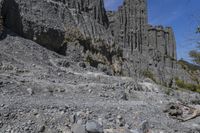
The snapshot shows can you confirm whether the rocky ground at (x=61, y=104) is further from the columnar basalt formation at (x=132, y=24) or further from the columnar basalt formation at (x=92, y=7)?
the columnar basalt formation at (x=132, y=24)

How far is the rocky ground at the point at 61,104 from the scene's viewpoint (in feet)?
34.4

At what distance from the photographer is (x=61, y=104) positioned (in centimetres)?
1220

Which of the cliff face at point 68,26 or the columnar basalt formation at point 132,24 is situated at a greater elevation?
the columnar basalt formation at point 132,24

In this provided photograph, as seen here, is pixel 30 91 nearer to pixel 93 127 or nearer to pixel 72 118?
pixel 72 118

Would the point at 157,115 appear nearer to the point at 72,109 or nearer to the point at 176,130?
the point at 176,130

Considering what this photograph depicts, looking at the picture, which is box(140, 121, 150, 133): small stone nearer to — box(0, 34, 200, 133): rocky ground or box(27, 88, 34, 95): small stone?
box(0, 34, 200, 133): rocky ground

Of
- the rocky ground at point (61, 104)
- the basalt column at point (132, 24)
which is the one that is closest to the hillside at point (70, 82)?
the rocky ground at point (61, 104)

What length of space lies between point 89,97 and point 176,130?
15.0 ft

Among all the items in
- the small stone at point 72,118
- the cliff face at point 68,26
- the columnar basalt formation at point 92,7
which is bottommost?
the small stone at point 72,118

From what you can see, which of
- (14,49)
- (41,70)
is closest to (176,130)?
(41,70)

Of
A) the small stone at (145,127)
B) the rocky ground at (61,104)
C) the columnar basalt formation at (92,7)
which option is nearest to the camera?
the rocky ground at (61,104)

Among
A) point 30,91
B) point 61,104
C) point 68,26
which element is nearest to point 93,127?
point 61,104

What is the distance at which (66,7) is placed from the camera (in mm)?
28641

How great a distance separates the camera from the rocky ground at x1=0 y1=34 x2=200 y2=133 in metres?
10.5
